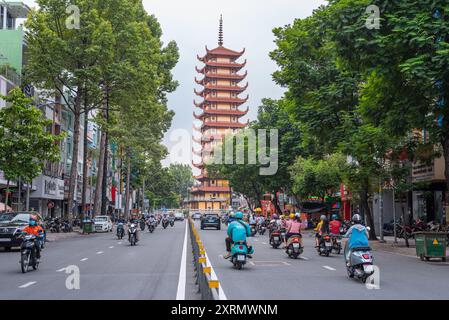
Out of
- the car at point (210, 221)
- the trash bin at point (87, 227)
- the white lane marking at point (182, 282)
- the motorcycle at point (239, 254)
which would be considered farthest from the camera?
the car at point (210, 221)

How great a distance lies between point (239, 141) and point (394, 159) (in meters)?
42.2

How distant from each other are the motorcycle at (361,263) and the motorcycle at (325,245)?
8271 mm

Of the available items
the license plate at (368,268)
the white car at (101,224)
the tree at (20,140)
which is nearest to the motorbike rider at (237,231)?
the license plate at (368,268)

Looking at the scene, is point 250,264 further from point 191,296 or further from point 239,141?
point 239,141

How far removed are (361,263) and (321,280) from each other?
3.33ft

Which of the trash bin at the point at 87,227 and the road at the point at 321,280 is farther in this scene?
the trash bin at the point at 87,227

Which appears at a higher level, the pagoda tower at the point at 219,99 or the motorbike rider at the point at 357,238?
the pagoda tower at the point at 219,99

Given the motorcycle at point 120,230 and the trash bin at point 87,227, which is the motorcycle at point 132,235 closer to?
the motorcycle at point 120,230

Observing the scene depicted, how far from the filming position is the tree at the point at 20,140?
29734 mm

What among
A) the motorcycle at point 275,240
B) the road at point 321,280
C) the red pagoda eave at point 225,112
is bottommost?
the road at point 321,280

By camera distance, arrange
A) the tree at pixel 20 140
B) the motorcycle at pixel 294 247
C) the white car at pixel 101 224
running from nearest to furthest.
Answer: the motorcycle at pixel 294 247
the tree at pixel 20 140
the white car at pixel 101 224

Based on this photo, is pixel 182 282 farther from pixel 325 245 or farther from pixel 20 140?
pixel 20 140

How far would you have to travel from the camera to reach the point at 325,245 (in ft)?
72.7
